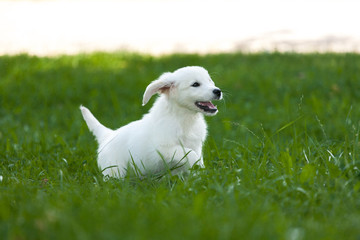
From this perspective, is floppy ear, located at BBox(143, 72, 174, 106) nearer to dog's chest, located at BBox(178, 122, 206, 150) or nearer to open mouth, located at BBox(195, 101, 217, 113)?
open mouth, located at BBox(195, 101, 217, 113)

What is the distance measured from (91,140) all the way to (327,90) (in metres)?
4.52

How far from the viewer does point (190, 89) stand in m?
4.04

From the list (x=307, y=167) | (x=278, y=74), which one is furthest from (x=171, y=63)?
(x=307, y=167)

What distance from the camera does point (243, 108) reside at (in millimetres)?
8180

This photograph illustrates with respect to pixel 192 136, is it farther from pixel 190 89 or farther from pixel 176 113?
pixel 190 89

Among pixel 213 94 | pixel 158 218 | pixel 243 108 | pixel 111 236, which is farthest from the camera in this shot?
pixel 243 108

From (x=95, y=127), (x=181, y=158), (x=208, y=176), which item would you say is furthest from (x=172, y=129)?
(x=95, y=127)

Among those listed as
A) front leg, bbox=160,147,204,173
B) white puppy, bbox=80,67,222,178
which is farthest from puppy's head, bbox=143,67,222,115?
front leg, bbox=160,147,204,173

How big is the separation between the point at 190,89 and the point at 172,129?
373 millimetres

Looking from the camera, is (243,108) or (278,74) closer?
(243,108)

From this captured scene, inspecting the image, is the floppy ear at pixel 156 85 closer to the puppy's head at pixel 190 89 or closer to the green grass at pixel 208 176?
the puppy's head at pixel 190 89

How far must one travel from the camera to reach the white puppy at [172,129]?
156 inches

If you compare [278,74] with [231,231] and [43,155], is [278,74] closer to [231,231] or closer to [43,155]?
[43,155]

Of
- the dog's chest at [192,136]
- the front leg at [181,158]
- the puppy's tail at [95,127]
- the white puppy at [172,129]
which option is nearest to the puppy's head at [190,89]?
the white puppy at [172,129]
